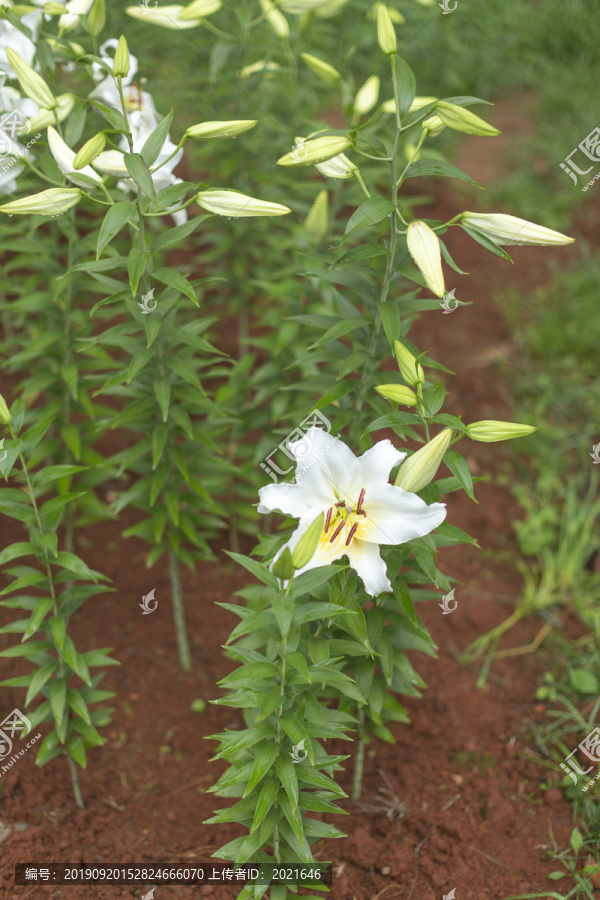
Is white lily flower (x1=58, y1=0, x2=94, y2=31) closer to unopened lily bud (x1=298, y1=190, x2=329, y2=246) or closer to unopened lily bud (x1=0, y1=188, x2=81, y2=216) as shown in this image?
unopened lily bud (x1=0, y1=188, x2=81, y2=216)

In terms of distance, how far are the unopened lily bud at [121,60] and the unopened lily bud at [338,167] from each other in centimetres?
44

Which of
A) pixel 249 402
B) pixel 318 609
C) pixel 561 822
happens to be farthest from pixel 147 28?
pixel 561 822

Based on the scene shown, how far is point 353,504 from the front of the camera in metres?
1.51

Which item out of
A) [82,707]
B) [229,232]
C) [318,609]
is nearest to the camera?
[318,609]

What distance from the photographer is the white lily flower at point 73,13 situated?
189 cm

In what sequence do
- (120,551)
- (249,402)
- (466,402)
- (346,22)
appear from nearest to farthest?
(249,402), (120,551), (466,402), (346,22)

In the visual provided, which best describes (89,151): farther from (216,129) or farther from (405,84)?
(405,84)

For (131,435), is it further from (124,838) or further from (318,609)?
(318,609)

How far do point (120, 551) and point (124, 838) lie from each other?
1.07 metres

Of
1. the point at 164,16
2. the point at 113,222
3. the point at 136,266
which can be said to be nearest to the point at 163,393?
the point at 136,266

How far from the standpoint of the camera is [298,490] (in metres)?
1.50

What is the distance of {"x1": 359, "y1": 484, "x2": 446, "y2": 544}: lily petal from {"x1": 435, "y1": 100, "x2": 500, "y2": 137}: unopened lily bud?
719 mm

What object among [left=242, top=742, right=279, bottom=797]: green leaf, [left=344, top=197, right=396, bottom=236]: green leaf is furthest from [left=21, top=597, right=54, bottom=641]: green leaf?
[left=344, top=197, right=396, bottom=236]: green leaf

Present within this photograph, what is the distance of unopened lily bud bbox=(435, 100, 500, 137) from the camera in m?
1.39
